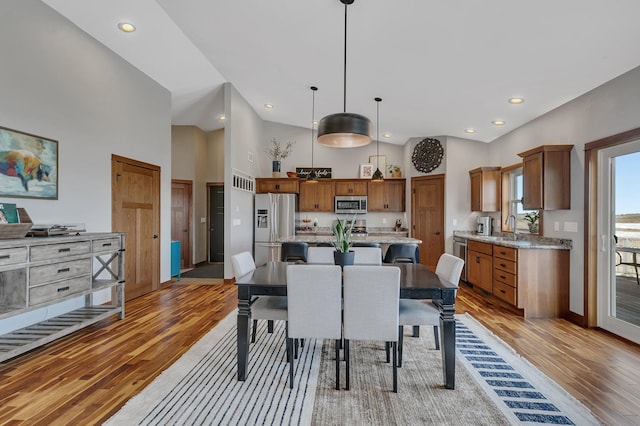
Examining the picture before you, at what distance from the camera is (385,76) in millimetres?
4207

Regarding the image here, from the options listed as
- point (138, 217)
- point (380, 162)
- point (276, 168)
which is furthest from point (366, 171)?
point (138, 217)

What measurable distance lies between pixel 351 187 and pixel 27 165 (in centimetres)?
561

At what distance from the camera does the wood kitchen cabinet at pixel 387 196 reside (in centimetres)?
742

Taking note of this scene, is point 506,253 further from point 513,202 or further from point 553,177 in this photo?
point 513,202

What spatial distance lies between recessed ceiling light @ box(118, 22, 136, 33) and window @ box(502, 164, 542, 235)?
18.0 ft

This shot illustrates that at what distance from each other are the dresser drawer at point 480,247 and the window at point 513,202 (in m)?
0.62

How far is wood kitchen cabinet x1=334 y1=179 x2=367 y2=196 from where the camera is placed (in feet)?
24.5

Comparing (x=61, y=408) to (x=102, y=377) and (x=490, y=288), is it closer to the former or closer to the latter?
(x=102, y=377)

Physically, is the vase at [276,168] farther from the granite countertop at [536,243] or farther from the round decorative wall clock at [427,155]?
the granite countertop at [536,243]

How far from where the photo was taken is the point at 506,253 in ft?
13.7

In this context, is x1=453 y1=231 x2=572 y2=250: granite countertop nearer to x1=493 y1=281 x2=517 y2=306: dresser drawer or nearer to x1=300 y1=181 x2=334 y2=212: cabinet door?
x1=493 y1=281 x2=517 y2=306: dresser drawer

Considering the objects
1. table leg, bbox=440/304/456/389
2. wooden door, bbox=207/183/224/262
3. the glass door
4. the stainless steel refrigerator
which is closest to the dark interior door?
wooden door, bbox=207/183/224/262

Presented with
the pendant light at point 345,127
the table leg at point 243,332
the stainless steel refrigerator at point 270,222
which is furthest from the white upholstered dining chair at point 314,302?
the stainless steel refrigerator at point 270,222

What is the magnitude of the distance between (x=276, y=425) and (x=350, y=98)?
4535 mm
